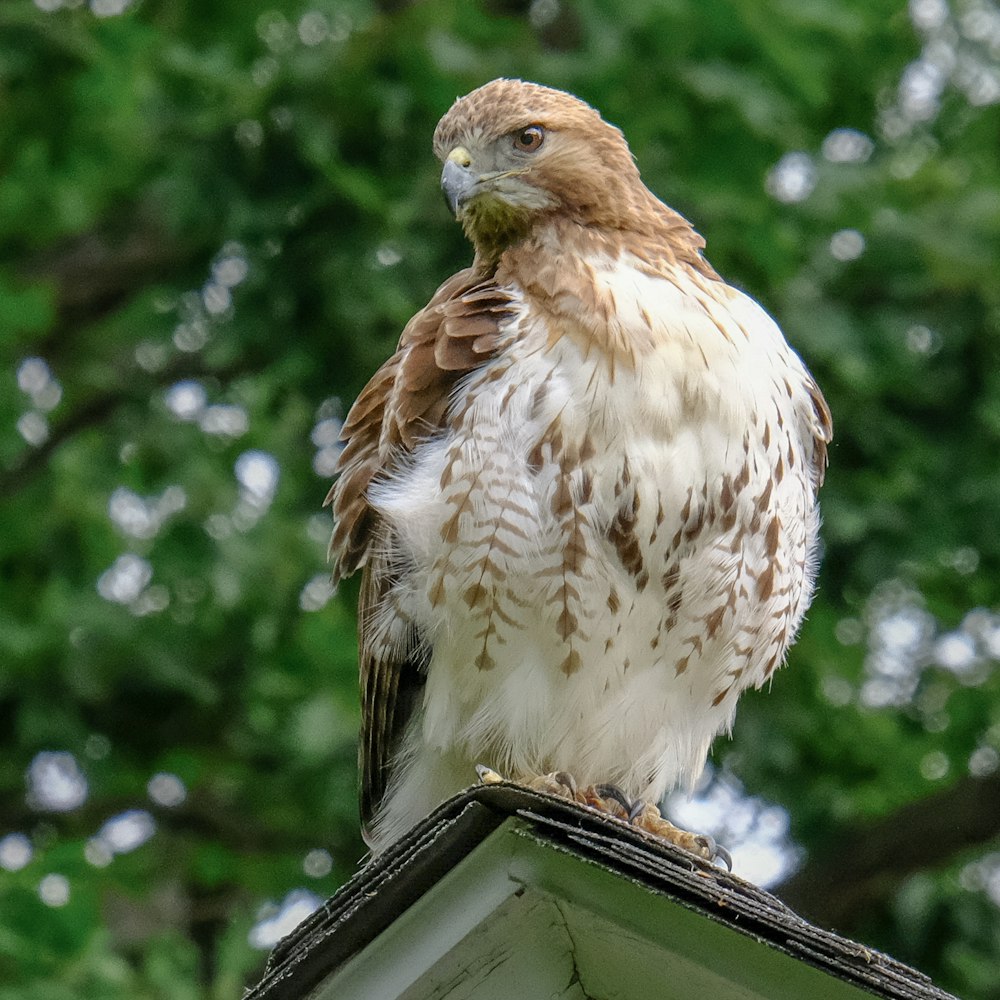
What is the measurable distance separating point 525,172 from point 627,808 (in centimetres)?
126

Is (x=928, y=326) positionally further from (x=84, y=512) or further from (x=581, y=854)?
(x=581, y=854)

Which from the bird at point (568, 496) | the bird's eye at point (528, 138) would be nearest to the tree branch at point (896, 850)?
the bird at point (568, 496)

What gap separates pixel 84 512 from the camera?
6516 millimetres

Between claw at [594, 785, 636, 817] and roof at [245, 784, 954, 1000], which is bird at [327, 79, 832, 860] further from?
roof at [245, 784, 954, 1000]

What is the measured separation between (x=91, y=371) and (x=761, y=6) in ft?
10.5

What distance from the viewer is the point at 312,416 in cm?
679

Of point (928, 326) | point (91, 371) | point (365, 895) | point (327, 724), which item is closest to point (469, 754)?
point (365, 895)

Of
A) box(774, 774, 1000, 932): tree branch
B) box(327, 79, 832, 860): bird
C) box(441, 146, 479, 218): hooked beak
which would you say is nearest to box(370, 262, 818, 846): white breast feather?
box(327, 79, 832, 860): bird

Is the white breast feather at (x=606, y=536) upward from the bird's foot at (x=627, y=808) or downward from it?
upward

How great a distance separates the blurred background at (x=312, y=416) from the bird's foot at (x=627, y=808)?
8.24ft

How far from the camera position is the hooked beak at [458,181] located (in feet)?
11.7

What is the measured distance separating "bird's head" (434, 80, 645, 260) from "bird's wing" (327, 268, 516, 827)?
0.42 feet

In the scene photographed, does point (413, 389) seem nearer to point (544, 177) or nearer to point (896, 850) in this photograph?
point (544, 177)

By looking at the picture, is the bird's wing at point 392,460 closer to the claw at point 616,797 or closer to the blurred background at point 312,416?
the claw at point 616,797
